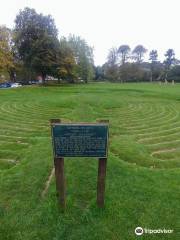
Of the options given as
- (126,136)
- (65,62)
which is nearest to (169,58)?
(65,62)

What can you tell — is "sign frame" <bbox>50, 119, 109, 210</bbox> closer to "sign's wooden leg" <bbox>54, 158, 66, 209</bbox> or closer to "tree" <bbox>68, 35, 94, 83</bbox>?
"sign's wooden leg" <bbox>54, 158, 66, 209</bbox>

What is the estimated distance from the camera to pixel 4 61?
3108 centimetres

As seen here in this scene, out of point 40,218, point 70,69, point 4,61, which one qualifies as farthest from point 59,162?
point 70,69

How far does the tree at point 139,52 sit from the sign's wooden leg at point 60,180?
8997 centimetres

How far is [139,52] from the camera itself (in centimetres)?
8888

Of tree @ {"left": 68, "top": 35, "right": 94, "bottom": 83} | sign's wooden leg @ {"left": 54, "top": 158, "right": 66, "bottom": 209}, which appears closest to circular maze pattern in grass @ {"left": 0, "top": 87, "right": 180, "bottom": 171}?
sign's wooden leg @ {"left": 54, "top": 158, "right": 66, "bottom": 209}

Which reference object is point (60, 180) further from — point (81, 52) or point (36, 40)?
point (81, 52)

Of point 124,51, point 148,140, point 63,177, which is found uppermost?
point 124,51

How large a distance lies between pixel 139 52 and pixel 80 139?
299ft

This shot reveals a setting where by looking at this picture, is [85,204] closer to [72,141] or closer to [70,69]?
[72,141]

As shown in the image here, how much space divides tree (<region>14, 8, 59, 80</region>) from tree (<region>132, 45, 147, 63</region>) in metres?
55.7

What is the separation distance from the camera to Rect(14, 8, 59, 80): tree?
118 ft

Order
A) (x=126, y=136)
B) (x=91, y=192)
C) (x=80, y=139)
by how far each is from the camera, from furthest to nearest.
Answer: (x=126, y=136) < (x=91, y=192) < (x=80, y=139)

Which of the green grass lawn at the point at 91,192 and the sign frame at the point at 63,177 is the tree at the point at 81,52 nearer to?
the green grass lawn at the point at 91,192
